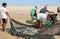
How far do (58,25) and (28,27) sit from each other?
5.11 feet

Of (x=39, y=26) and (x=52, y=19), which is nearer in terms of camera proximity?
(x=39, y=26)

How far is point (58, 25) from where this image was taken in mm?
14914

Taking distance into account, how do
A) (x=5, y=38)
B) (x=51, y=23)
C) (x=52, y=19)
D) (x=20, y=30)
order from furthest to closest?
(x=52, y=19), (x=51, y=23), (x=20, y=30), (x=5, y=38)

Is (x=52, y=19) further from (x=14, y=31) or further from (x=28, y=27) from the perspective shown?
(x=14, y=31)

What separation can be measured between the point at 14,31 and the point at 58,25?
2.49m

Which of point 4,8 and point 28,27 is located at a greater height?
point 4,8

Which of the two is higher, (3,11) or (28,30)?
(3,11)

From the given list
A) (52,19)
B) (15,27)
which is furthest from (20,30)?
(52,19)

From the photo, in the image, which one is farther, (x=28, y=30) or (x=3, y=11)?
(x=28, y=30)

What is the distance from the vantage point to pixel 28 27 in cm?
1502

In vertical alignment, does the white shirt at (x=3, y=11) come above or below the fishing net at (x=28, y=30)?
above

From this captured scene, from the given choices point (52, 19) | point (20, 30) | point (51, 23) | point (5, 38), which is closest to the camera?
point (5, 38)

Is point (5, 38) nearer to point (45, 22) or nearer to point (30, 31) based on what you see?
point (30, 31)

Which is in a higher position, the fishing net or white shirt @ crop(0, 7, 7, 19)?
white shirt @ crop(0, 7, 7, 19)
